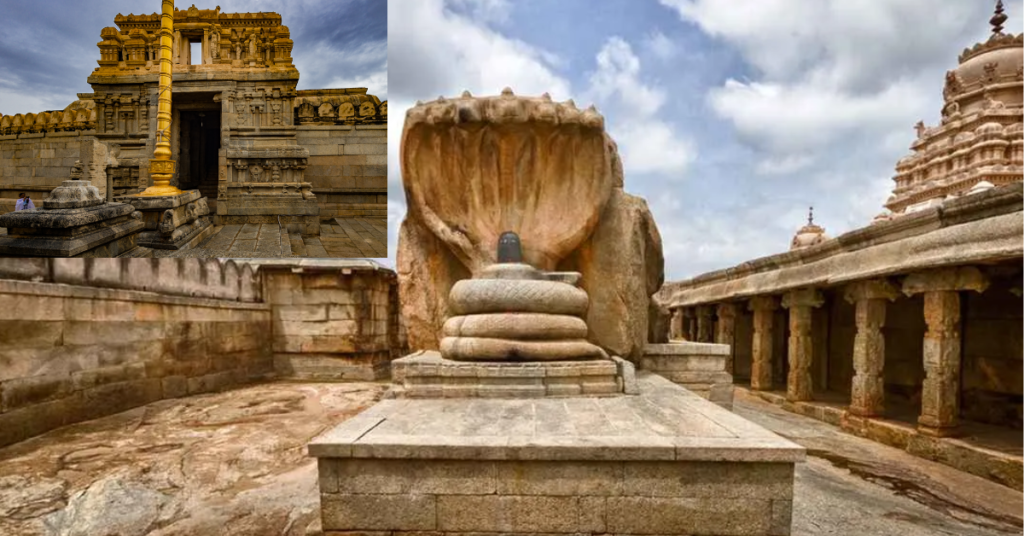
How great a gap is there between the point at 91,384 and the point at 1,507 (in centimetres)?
284

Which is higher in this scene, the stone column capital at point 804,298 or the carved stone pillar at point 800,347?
the stone column capital at point 804,298

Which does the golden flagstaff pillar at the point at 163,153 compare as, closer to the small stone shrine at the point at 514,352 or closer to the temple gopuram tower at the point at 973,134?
the small stone shrine at the point at 514,352

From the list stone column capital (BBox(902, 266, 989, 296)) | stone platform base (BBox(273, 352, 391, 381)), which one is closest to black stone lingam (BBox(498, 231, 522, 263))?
stone column capital (BBox(902, 266, 989, 296))

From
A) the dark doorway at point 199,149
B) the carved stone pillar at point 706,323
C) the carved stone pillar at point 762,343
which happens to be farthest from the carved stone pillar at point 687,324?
the dark doorway at point 199,149

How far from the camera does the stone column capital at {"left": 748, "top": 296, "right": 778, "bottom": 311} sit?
1217cm

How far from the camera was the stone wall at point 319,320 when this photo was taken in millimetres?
11156

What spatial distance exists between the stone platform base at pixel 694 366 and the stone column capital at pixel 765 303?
6332 mm

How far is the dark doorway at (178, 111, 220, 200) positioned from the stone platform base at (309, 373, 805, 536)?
271 inches

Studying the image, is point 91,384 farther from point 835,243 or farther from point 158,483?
point 835,243

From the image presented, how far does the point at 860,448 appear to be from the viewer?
7879 millimetres

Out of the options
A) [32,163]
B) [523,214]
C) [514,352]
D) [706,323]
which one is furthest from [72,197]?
[706,323]

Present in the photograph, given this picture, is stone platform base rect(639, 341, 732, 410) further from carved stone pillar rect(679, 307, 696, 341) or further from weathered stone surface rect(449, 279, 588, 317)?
carved stone pillar rect(679, 307, 696, 341)

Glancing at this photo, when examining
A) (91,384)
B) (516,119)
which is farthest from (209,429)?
(516,119)

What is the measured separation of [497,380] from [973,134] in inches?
794
